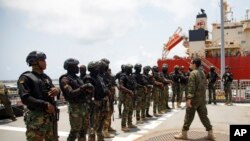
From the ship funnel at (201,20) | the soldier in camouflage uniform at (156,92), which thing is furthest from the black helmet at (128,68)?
the ship funnel at (201,20)

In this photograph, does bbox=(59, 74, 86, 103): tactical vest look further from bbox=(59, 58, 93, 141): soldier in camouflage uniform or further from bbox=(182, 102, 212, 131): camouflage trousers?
bbox=(182, 102, 212, 131): camouflage trousers

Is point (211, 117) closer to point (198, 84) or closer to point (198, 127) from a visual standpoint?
point (198, 127)

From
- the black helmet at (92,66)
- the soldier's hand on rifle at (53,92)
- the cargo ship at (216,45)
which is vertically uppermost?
the cargo ship at (216,45)

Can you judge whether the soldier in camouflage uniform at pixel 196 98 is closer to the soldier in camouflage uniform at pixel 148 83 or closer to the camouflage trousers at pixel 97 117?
the camouflage trousers at pixel 97 117

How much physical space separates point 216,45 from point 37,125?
2794cm

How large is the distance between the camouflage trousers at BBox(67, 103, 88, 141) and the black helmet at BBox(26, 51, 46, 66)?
137 centimetres

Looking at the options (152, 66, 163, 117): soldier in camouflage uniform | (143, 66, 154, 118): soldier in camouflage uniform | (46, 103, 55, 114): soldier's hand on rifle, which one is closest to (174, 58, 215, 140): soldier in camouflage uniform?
(46, 103, 55, 114): soldier's hand on rifle

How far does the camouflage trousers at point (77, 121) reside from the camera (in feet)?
17.8

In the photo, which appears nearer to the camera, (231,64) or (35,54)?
(35,54)

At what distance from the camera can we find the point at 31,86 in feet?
14.0

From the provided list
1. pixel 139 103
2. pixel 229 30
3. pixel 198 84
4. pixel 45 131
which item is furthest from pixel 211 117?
pixel 229 30

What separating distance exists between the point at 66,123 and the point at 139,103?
8.11ft

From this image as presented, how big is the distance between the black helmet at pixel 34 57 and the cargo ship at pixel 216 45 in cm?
2490

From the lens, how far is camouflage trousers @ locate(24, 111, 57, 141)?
4.30 metres
